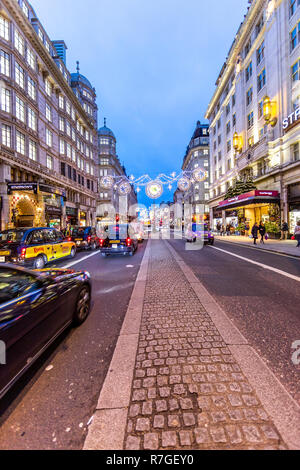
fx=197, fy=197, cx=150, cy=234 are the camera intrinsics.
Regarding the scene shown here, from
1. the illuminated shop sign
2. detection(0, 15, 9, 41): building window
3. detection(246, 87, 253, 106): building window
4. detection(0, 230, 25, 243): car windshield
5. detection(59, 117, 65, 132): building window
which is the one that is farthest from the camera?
detection(59, 117, 65, 132): building window

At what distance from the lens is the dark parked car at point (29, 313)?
1.99m

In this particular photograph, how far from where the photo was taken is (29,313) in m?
2.35

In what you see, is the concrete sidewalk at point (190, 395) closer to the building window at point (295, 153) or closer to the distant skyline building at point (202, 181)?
the building window at point (295, 153)

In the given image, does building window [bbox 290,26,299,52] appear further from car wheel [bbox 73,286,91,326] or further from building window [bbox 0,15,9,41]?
car wheel [bbox 73,286,91,326]

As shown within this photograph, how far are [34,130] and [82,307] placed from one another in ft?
81.8

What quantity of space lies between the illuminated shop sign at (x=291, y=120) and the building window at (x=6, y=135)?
25843 mm

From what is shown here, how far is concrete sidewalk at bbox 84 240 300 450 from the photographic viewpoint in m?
1.63

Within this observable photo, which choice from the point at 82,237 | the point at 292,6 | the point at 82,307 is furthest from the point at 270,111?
the point at 82,307

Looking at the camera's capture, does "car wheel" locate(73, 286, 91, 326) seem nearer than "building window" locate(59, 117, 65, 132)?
Yes

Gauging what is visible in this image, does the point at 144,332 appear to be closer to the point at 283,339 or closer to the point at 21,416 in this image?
the point at 21,416

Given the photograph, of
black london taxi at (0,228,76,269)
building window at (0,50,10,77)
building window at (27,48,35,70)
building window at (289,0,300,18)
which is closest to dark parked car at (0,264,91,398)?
black london taxi at (0,228,76,269)

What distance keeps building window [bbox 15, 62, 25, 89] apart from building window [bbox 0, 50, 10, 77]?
942 mm
